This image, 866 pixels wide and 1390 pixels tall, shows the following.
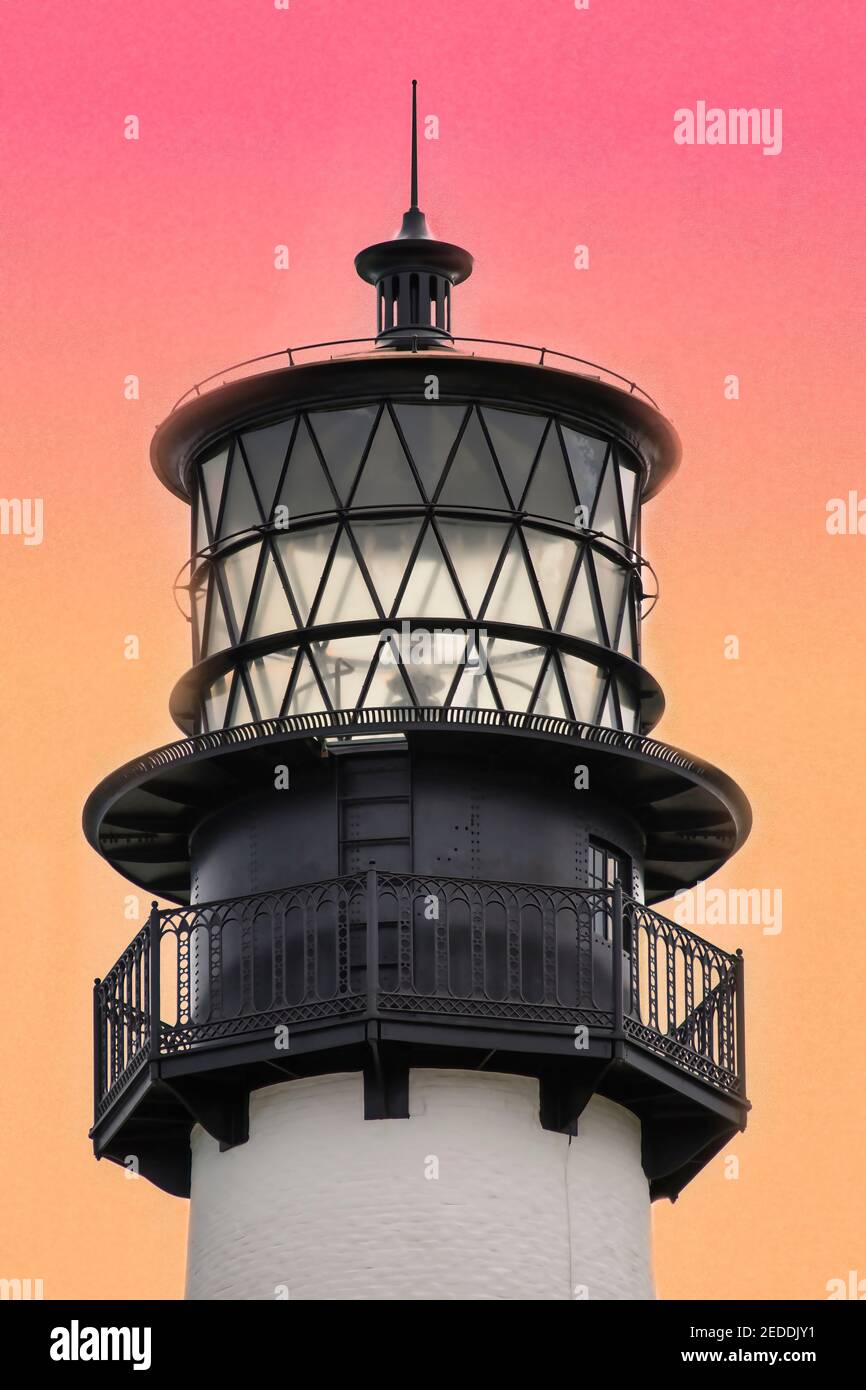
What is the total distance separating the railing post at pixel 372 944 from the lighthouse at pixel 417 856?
6 centimetres

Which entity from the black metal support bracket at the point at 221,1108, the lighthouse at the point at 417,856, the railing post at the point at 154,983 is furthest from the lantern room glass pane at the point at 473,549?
the black metal support bracket at the point at 221,1108

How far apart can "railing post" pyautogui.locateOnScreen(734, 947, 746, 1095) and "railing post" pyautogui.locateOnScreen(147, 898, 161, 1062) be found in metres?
6.35

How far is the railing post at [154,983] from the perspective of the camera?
162 feet

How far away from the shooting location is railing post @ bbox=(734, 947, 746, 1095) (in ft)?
168

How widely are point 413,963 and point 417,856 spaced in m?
1.46

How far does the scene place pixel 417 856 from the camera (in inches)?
1956

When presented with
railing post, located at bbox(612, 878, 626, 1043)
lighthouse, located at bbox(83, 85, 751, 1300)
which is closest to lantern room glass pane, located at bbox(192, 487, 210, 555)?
lighthouse, located at bbox(83, 85, 751, 1300)

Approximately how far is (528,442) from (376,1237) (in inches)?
351

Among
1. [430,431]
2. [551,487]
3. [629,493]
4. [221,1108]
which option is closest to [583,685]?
[551,487]

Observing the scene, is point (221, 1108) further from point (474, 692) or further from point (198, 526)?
point (198, 526)

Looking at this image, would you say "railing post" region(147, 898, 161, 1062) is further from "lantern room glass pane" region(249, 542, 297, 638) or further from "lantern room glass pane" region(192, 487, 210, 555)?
"lantern room glass pane" region(192, 487, 210, 555)
